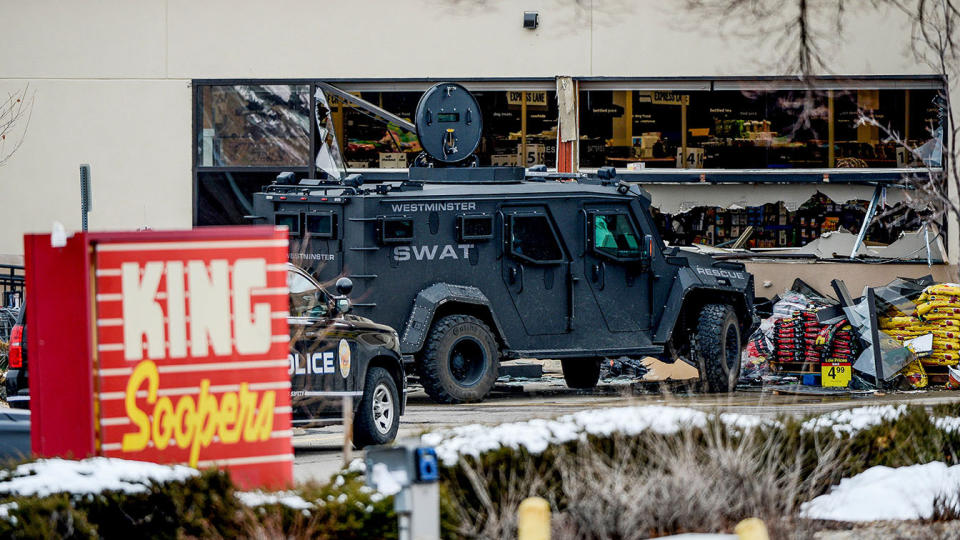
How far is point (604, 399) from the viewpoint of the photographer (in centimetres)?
1720

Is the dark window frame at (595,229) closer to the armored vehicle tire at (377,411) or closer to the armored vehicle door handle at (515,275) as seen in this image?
the armored vehicle door handle at (515,275)

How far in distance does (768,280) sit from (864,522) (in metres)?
16.0

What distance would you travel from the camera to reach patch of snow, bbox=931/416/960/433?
32.3ft

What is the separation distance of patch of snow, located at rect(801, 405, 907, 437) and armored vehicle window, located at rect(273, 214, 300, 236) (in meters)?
8.00

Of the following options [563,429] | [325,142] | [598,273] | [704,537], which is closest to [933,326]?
[598,273]

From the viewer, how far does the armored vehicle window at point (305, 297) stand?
12.4m

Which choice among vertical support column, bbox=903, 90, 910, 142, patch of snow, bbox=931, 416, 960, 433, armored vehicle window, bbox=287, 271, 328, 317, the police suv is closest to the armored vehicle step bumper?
the police suv

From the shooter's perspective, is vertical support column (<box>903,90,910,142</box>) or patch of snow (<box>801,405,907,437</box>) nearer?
patch of snow (<box>801,405,907,437</box>)

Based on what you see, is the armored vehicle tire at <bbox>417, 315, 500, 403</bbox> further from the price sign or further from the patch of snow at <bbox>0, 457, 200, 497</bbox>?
the patch of snow at <bbox>0, 457, 200, 497</bbox>

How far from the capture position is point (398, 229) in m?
16.4

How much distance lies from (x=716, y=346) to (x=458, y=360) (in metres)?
2.98

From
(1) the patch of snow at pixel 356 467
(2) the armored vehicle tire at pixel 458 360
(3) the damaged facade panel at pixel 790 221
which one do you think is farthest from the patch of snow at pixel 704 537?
(3) the damaged facade panel at pixel 790 221

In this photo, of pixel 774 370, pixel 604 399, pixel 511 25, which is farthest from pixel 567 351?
pixel 511 25

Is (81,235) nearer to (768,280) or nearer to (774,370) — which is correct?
(774,370)
